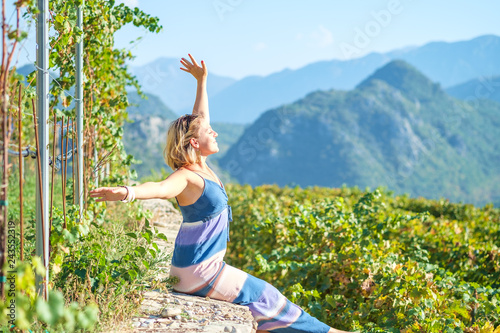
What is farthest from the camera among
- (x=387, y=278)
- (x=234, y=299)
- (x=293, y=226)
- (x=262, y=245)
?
(x=262, y=245)

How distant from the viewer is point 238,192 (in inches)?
335

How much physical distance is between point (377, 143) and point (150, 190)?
103 m

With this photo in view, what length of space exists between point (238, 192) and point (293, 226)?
3.80 metres

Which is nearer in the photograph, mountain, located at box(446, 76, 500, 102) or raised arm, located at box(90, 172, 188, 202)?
raised arm, located at box(90, 172, 188, 202)

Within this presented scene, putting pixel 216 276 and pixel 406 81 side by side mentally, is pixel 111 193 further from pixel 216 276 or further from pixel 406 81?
pixel 406 81

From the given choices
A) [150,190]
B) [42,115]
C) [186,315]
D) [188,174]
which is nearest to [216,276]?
[186,315]

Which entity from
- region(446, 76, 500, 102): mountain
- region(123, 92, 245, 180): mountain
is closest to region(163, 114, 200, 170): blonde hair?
region(123, 92, 245, 180): mountain

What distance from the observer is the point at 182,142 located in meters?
2.91

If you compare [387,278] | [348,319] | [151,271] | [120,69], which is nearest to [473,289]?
[387,278]

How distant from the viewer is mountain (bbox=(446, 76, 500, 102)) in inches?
5974

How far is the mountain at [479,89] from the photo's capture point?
15175cm

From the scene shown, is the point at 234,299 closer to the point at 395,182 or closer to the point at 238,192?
the point at 238,192

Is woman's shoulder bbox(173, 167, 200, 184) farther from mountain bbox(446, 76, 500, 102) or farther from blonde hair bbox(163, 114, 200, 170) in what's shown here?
mountain bbox(446, 76, 500, 102)

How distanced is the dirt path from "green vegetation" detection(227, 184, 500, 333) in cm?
101
